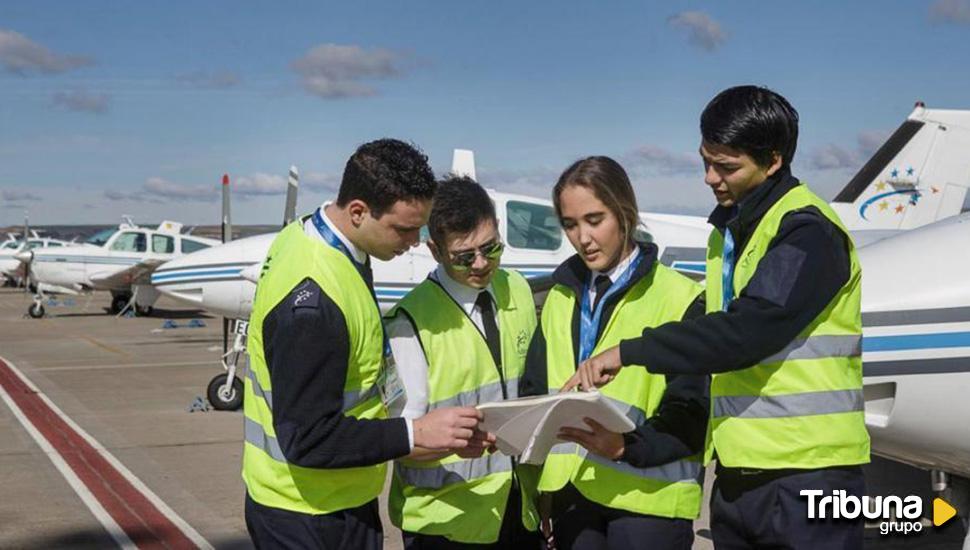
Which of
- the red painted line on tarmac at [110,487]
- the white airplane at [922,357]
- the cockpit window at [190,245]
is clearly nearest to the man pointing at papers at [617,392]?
the white airplane at [922,357]

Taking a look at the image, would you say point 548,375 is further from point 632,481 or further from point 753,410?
point 753,410

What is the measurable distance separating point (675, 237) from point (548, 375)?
9.18 m

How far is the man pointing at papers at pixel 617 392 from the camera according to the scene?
2793mm

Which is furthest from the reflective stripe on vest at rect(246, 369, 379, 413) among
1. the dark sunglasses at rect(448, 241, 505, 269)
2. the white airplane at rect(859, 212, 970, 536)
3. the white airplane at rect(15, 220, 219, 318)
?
the white airplane at rect(15, 220, 219, 318)

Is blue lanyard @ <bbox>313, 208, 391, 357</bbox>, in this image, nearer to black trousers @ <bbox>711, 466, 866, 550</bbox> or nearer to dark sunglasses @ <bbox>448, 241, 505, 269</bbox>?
dark sunglasses @ <bbox>448, 241, 505, 269</bbox>

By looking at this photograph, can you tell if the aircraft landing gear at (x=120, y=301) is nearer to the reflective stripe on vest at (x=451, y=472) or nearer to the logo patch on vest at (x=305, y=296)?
the reflective stripe on vest at (x=451, y=472)

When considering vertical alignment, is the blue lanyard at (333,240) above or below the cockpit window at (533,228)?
below

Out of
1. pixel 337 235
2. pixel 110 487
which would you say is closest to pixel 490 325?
pixel 337 235

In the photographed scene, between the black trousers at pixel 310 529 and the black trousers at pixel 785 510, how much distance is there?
92 cm

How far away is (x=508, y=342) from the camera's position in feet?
9.96

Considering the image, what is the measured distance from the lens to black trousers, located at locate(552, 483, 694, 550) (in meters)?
2.78

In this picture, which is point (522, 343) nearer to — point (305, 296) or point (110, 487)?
point (305, 296)

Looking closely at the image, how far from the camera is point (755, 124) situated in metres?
2.58

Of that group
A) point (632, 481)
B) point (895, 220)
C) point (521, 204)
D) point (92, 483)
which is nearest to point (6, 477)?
point (92, 483)
